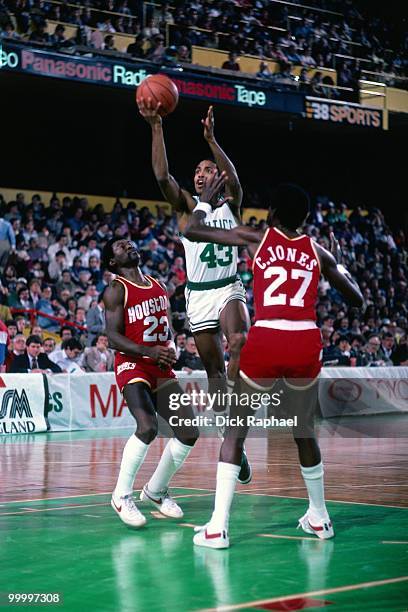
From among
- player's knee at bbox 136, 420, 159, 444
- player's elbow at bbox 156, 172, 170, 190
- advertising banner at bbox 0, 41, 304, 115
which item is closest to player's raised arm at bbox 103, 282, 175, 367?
player's knee at bbox 136, 420, 159, 444

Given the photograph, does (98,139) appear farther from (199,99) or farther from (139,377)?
(139,377)

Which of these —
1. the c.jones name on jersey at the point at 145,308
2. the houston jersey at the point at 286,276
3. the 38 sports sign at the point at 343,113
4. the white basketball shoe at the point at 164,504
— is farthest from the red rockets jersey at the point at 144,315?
the 38 sports sign at the point at 343,113

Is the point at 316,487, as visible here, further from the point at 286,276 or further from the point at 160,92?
the point at 160,92

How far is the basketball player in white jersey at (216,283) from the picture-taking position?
8703 millimetres

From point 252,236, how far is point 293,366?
90 centimetres

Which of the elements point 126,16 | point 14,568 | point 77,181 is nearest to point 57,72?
point 126,16

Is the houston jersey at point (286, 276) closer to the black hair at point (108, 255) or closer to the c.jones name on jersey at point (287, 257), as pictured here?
the c.jones name on jersey at point (287, 257)

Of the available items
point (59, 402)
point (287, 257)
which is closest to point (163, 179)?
point (287, 257)

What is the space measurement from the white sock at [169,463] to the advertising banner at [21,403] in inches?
325

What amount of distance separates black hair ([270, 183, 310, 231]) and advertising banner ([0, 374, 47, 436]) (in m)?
9.94

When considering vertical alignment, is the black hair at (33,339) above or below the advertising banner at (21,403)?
above

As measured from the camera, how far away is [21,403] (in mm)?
16266

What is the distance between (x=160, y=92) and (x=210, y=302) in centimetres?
186

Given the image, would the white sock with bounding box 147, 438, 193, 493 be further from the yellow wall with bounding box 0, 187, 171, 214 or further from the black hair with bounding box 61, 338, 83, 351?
the yellow wall with bounding box 0, 187, 171, 214
